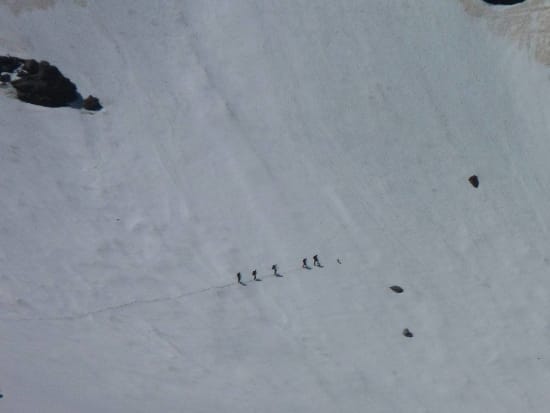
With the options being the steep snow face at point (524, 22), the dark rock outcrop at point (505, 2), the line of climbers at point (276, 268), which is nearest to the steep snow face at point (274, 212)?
the line of climbers at point (276, 268)

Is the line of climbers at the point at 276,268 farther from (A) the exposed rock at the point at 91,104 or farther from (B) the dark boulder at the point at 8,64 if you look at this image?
(B) the dark boulder at the point at 8,64

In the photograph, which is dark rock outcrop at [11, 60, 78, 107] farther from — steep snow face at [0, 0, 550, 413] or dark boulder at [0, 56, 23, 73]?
steep snow face at [0, 0, 550, 413]

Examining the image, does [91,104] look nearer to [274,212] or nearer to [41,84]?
[41,84]

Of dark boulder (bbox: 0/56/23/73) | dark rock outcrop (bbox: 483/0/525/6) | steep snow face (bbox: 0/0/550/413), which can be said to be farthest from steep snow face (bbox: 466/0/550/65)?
dark boulder (bbox: 0/56/23/73)

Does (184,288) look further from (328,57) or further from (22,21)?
(22,21)

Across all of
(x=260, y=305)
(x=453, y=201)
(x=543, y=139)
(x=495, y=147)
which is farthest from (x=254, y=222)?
(x=543, y=139)

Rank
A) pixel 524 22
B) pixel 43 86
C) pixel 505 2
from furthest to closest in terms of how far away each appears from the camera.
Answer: pixel 505 2 < pixel 524 22 < pixel 43 86

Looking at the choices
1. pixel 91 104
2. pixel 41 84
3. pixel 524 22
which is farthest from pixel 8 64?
pixel 524 22
